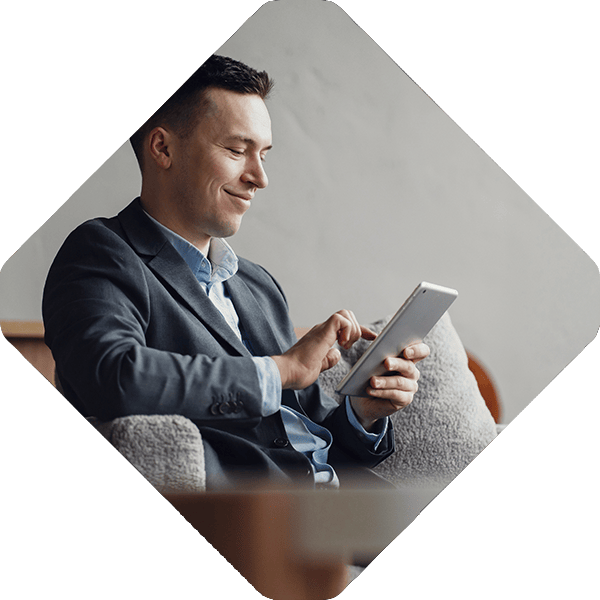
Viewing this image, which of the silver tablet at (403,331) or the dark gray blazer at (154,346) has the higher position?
the silver tablet at (403,331)

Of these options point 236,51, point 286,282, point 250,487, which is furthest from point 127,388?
point 236,51

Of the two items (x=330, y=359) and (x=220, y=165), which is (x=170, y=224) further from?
(x=330, y=359)

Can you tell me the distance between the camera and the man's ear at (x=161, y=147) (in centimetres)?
202

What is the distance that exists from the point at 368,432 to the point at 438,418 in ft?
0.74

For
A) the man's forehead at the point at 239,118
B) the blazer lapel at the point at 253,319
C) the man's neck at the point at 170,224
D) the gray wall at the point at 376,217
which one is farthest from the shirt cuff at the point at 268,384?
the man's forehead at the point at 239,118

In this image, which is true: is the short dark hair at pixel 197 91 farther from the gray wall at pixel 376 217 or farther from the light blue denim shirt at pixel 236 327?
the light blue denim shirt at pixel 236 327

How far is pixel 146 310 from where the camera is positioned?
1.90 m

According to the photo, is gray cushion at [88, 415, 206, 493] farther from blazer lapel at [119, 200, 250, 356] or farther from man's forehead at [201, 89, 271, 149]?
man's forehead at [201, 89, 271, 149]

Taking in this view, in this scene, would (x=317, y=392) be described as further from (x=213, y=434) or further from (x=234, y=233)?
(x=234, y=233)

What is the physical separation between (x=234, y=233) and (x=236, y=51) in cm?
52

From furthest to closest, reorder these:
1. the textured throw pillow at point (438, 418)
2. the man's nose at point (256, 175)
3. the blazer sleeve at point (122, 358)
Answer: the textured throw pillow at point (438, 418), the man's nose at point (256, 175), the blazer sleeve at point (122, 358)

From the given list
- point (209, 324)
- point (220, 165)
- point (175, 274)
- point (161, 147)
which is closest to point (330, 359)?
point (209, 324)

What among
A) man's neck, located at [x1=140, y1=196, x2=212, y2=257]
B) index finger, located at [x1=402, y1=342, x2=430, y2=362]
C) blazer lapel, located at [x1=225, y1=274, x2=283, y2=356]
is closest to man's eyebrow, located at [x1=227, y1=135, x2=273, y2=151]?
man's neck, located at [x1=140, y1=196, x2=212, y2=257]

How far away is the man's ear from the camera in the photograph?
2018 mm
